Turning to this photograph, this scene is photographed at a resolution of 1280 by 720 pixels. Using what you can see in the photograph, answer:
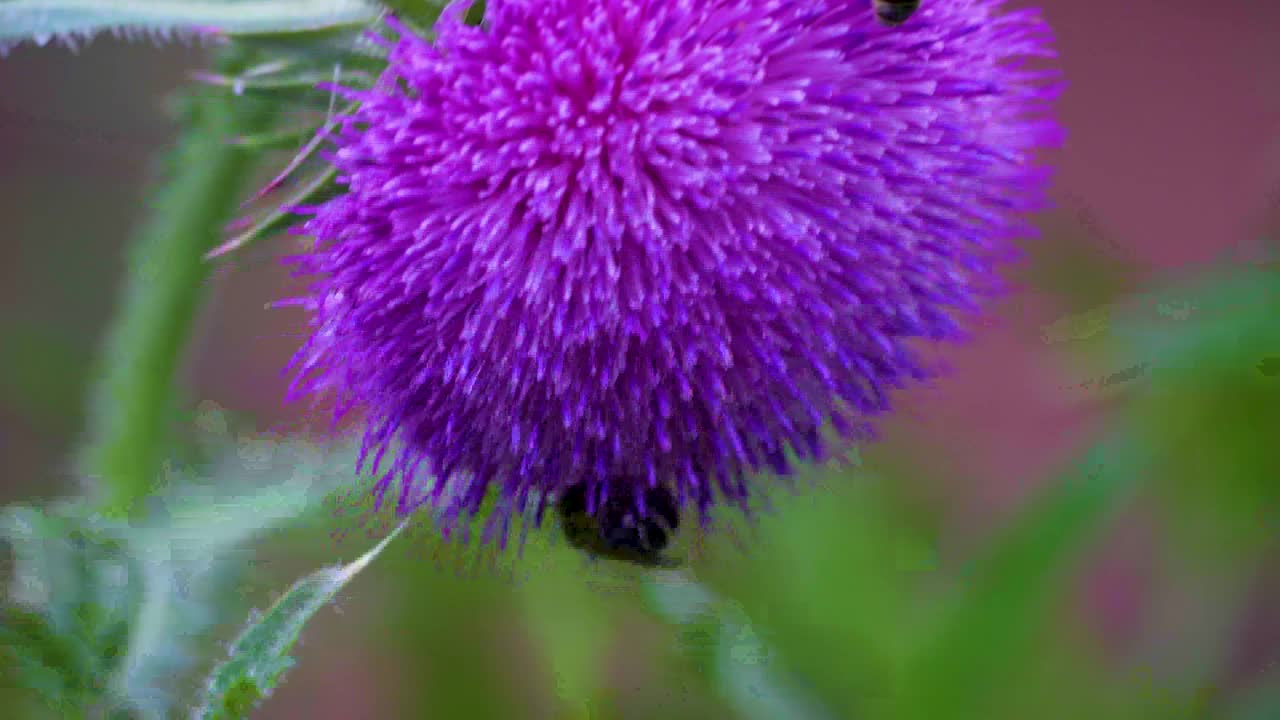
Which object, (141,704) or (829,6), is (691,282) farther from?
(141,704)

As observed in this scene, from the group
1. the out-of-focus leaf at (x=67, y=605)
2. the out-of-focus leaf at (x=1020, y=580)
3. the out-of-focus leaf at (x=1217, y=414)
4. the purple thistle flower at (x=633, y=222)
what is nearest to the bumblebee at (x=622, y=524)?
the purple thistle flower at (x=633, y=222)

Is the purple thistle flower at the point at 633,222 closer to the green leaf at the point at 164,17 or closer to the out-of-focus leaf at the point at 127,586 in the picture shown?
the green leaf at the point at 164,17

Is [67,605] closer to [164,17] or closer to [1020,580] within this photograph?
[164,17]

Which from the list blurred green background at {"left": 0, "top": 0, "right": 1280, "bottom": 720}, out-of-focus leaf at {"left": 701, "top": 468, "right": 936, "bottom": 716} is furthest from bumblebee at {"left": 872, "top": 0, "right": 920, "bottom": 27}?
out-of-focus leaf at {"left": 701, "top": 468, "right": 936, "bottom": 716}

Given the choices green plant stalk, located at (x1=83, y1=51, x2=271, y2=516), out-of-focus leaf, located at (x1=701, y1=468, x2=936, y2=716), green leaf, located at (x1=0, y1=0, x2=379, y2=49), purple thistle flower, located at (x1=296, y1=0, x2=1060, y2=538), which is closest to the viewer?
purple thistle flower, located at (x1=296, y1=0, x2=1060, y2=538)

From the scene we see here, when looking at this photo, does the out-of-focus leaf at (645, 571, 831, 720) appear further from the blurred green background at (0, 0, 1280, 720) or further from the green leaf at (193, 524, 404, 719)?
the green leaf at (193, 524, 404, 719)

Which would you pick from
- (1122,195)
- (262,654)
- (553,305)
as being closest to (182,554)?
(262,654)

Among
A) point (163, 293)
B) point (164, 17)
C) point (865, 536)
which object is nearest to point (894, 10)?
point (164, 17)
